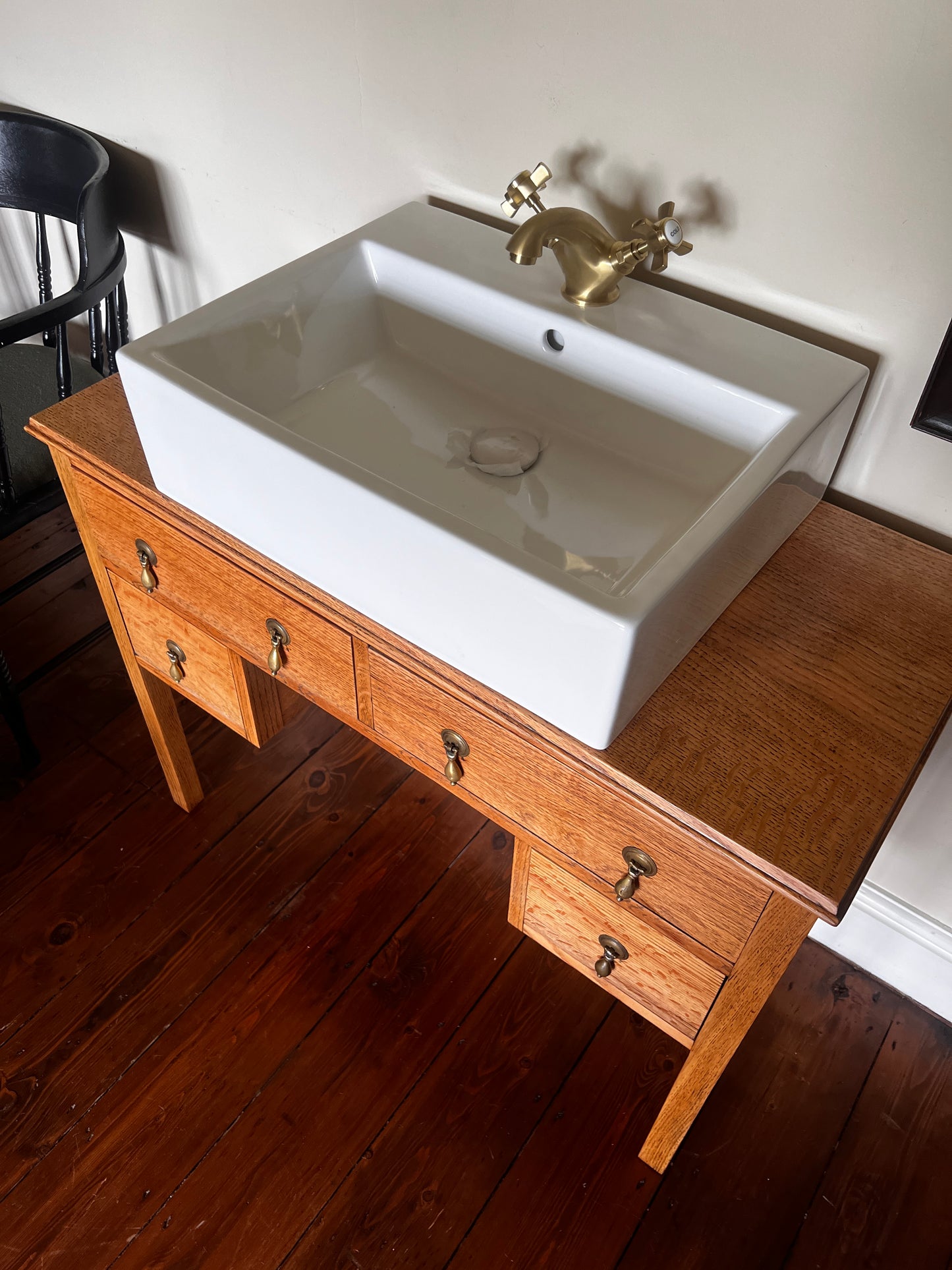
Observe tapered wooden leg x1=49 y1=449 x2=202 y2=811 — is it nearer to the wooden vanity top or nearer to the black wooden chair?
the black wooden chair

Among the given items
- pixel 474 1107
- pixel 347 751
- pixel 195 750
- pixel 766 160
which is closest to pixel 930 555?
pixel 766 160

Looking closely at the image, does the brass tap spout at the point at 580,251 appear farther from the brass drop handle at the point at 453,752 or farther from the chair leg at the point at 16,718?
the chair leg at the point at 16,718

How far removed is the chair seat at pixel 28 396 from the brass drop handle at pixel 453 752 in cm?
82

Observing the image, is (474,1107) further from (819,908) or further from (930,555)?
(930,555)

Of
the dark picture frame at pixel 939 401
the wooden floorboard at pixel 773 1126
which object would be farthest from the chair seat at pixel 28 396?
the wooden floorboard at pixel 773 1126

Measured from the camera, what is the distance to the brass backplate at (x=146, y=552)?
1052 mm

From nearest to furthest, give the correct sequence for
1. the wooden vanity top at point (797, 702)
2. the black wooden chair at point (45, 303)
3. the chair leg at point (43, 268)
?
the wooden vanity top at point (797, 702) → the black wooden chair at point (45, 303) → the chair leg at point (43, 268)

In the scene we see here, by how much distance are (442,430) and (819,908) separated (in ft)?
1.89

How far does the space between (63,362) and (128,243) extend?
29 centimetres

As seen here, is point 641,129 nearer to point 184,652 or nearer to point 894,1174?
point 184,652

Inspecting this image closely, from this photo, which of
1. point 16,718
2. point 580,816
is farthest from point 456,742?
point 16,718

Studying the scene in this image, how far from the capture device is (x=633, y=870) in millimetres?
811

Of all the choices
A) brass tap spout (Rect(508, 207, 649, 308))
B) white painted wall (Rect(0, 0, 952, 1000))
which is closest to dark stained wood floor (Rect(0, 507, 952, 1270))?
white painted wall (Rect(0, 0, 952, 1000))

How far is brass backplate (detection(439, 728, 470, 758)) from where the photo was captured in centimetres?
87
